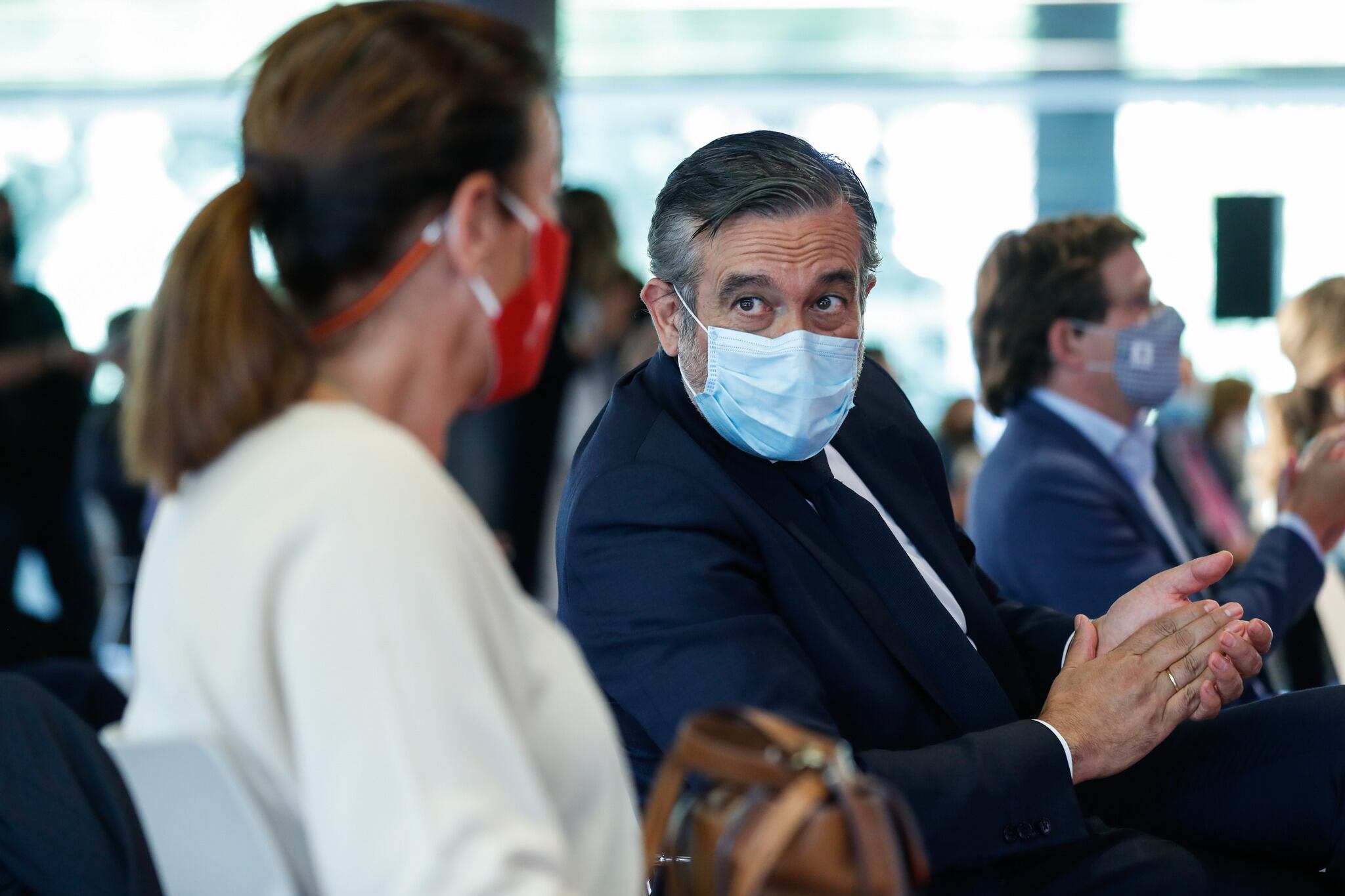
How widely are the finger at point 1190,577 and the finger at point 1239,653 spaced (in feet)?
0.38

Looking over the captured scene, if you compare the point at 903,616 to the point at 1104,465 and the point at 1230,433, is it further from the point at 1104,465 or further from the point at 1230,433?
the point at 1230,433

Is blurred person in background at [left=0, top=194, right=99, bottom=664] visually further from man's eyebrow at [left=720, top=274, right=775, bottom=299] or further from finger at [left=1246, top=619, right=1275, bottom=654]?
finger at [left=1246, top=619, right=1275, bottom=654]

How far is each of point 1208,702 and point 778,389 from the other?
69cm

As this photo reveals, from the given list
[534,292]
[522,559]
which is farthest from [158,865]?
[522,559]

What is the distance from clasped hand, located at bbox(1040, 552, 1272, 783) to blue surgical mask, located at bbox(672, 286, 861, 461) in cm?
47

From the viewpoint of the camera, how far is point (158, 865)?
108 cm

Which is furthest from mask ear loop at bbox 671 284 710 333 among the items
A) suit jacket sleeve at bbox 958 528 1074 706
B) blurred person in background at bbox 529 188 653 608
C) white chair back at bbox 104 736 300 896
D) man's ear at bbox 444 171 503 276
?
blurred person in background at bbox 529 188 653 608

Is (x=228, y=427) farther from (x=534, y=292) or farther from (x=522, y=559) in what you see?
(x=522, y=559)

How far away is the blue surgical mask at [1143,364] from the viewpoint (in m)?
2.79

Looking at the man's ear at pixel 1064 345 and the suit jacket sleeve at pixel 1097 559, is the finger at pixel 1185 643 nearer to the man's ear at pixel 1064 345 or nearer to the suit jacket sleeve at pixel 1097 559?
the suit jacket sleeve at pixel 1097 559

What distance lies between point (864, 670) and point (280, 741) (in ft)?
2.93

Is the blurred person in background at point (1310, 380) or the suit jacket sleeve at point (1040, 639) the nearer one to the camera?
the suit jacket sleeve at point (1040, 639)

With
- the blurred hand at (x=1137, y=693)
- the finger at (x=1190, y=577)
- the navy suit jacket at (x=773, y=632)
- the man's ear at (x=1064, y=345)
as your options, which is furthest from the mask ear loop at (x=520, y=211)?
the man's ear at (x=1064, y=345)

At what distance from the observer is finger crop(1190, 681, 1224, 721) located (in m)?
1.73
